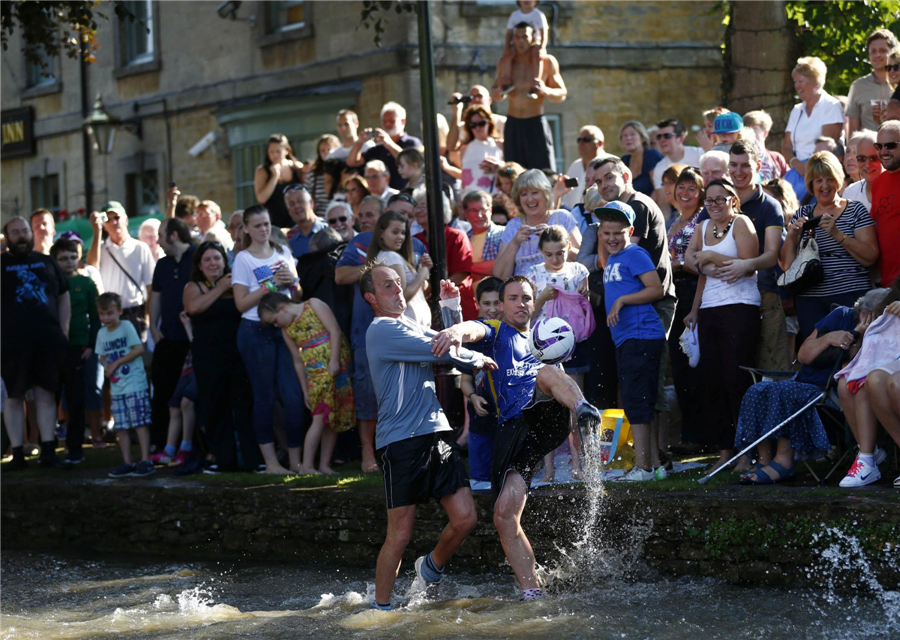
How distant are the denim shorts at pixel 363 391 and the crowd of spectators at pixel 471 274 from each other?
0.08 feet

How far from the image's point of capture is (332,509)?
33.0 ft

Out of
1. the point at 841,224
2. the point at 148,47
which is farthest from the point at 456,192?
the point at 148,47

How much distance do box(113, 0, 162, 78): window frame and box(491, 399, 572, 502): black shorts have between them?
20.3 metres

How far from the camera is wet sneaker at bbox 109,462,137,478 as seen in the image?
12.0 metres

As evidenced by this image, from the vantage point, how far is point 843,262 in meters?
9.35

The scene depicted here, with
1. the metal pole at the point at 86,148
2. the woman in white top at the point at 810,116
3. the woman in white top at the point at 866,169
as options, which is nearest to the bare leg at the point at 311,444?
the woman in white top at the point at 866,169

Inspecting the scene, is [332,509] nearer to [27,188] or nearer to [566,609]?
[566,609]

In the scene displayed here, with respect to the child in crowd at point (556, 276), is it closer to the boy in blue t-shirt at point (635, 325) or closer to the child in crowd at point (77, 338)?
the boy in blue t-shirt at point (635, 325)

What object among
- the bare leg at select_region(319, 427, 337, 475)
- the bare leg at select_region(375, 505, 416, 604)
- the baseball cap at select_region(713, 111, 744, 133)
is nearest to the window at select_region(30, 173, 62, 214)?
the bare leg at select_region(319, 427, 337, 475)

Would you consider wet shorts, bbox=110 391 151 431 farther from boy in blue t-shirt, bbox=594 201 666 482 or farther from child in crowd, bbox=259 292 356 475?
boy in blue t-shirt, bbox=594 201 666 482

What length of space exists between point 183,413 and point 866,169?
21.2 feet

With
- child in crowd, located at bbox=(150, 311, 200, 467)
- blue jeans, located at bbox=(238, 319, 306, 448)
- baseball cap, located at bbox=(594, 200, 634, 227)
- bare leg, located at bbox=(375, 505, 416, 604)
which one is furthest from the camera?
child in crowd, located at bbox=(150, 311, 200, 467)

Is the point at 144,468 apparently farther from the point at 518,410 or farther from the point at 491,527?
the point at 518,410

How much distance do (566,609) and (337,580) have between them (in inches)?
87.2
